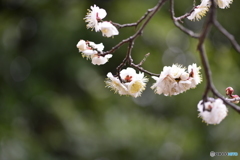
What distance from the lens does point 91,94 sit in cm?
419

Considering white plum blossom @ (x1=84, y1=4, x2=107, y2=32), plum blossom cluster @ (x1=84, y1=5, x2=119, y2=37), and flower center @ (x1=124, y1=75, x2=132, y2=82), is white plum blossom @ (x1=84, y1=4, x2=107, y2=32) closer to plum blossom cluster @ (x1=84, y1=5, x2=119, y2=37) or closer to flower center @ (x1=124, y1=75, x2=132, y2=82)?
plum blossom cluster @ (x1=84, y1=5, x2=119, y2=37)

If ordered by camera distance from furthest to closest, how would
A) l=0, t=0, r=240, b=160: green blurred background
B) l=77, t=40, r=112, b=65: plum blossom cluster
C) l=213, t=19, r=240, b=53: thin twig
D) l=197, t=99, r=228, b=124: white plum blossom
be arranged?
l=0, t=0, r=240, b=160: green blurred background < l=77, t=40, r=112, b=65: plum blossom cluster < l=197, t=99, r=228, b=124: white plum blossom < l=213, t=19, r=240, b=53: thin twig

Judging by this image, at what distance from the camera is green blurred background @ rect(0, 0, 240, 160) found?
11.8 feet

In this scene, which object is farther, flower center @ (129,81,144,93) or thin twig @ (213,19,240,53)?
flower center @ (129,81,144,93)

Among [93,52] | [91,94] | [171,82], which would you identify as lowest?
[171,82]

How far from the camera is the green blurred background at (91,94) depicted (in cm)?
359

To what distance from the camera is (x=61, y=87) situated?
456 cm

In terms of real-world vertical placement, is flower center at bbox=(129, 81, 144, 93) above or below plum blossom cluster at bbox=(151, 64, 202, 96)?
above

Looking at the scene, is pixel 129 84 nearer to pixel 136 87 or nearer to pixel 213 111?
pixel 136 87

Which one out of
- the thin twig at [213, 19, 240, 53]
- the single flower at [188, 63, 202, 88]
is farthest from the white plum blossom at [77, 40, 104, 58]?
the thin twig at [213, 19, 240, 53]

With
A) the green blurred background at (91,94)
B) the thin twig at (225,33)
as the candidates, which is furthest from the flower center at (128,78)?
the green blurred background at (91,94)

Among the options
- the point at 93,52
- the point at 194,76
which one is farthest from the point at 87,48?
the point at 194,76

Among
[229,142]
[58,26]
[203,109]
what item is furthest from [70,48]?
[203,109]

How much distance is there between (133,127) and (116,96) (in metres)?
0.56
